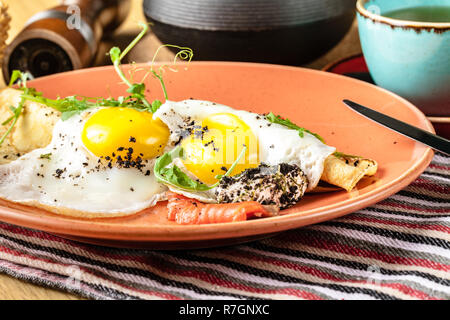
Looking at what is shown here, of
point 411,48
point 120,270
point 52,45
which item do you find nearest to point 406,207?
point 411,48

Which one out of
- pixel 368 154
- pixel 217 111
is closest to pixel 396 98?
pixel 368 154

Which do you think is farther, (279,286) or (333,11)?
(333,11)

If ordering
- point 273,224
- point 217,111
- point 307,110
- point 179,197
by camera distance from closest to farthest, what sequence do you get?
point 273,224
point 179,197
point 217,111
point 307,110

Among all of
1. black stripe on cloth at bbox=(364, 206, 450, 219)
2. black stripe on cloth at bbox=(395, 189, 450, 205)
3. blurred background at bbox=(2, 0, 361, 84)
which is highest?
blurred background at bbox=(2, 0, 361, 84)

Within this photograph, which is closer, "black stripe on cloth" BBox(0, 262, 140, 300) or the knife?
"black stripe on cloth" BBox(0, 262, 140, 300)

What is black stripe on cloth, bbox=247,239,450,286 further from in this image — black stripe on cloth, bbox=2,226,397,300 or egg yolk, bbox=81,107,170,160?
egg yolk, bbox=81,107,170,160

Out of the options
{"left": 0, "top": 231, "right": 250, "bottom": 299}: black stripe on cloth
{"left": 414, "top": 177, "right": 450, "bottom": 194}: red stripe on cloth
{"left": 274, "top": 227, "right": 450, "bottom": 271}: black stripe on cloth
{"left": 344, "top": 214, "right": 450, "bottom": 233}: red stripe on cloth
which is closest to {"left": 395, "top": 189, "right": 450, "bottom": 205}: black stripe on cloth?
{"left": 414, "top": 177, "right": 450, "bottom": 194}: red stripe on cloth

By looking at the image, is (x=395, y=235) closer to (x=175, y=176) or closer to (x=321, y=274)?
(x=321, y=274)

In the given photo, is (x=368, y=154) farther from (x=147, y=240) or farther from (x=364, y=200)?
(x=147, y=240)
